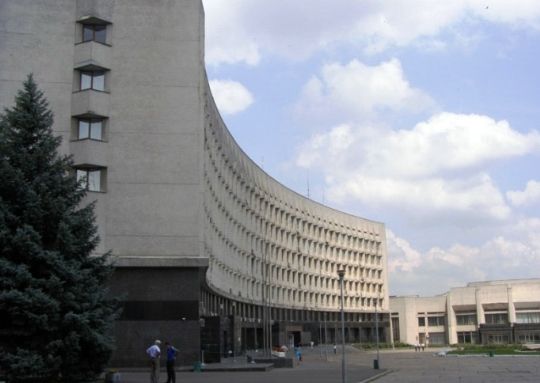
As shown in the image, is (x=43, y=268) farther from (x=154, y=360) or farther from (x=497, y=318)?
(x=497, y=318)

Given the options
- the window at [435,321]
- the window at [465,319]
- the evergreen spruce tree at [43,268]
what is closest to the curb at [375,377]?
the evergreen spruce tree at [43,268]

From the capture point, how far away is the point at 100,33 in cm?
4247

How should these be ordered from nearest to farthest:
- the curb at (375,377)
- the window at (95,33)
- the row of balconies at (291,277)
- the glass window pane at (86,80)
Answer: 1. the curb at (375,377)
2. the glass window pane at (86,80)
3. the window at (95,33)
4. the row of balconies at (291,277)

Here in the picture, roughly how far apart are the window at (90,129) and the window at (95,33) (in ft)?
16.0

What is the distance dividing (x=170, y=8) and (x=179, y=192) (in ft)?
37.3

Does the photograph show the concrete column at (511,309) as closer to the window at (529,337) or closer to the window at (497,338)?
the window at (497,338)

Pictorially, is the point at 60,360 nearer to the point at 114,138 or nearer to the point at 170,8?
the point at 114,138

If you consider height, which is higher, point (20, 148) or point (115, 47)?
point (115, 47)

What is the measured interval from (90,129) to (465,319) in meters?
99.6

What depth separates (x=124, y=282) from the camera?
39.2m

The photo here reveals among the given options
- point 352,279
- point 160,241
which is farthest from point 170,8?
point 352,279

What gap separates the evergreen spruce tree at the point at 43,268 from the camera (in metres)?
23.5

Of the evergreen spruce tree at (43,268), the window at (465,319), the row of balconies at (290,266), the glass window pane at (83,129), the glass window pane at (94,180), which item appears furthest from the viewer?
the window at (465,319)

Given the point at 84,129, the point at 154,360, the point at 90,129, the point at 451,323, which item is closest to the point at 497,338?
the point at 451,323
